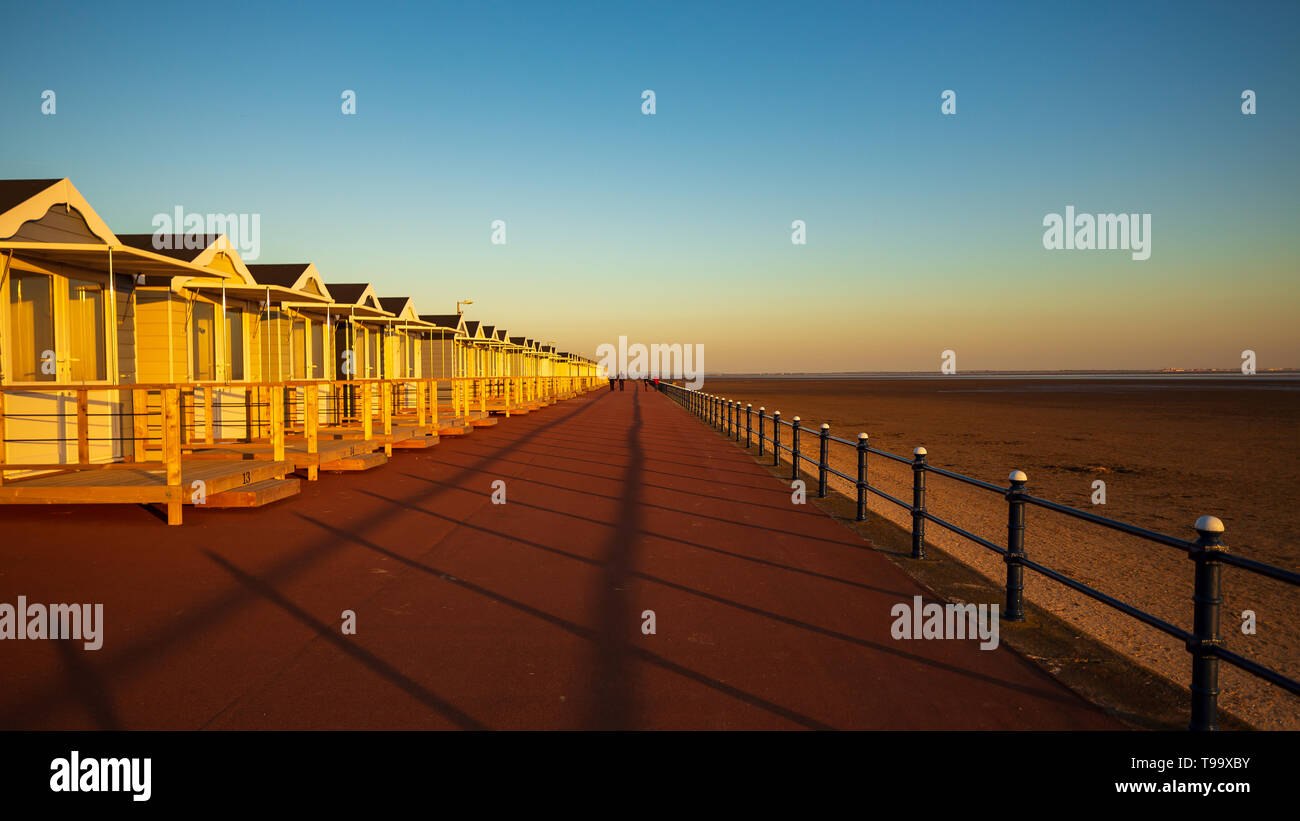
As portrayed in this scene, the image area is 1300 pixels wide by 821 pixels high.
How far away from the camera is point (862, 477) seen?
8477 mm

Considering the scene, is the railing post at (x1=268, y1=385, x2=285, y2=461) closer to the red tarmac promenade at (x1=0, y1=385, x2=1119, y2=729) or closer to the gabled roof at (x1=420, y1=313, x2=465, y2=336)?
the red tarmac promenade at (x1=0, y1=385, x2=1119, y2=729)

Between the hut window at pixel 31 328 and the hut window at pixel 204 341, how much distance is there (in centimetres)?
357

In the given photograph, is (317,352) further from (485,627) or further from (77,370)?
(485,627)

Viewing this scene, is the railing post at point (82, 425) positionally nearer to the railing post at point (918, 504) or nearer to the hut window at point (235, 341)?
the hut window at point (235, 341)

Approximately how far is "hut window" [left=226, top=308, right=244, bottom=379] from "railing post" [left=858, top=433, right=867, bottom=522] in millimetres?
12406

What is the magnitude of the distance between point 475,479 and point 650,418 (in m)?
17.9

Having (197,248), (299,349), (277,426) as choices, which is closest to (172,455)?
(277,426)

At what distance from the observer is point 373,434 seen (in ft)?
48.7

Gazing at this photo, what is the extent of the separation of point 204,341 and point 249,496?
21.7ft

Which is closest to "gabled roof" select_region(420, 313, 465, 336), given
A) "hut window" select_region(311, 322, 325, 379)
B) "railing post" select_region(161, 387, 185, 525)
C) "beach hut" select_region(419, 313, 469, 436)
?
"beach hut" select_region(419, 313, 469, 436)

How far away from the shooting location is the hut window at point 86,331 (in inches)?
404

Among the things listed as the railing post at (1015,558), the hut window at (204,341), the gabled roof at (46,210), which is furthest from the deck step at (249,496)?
the railing post at (1015,558)
